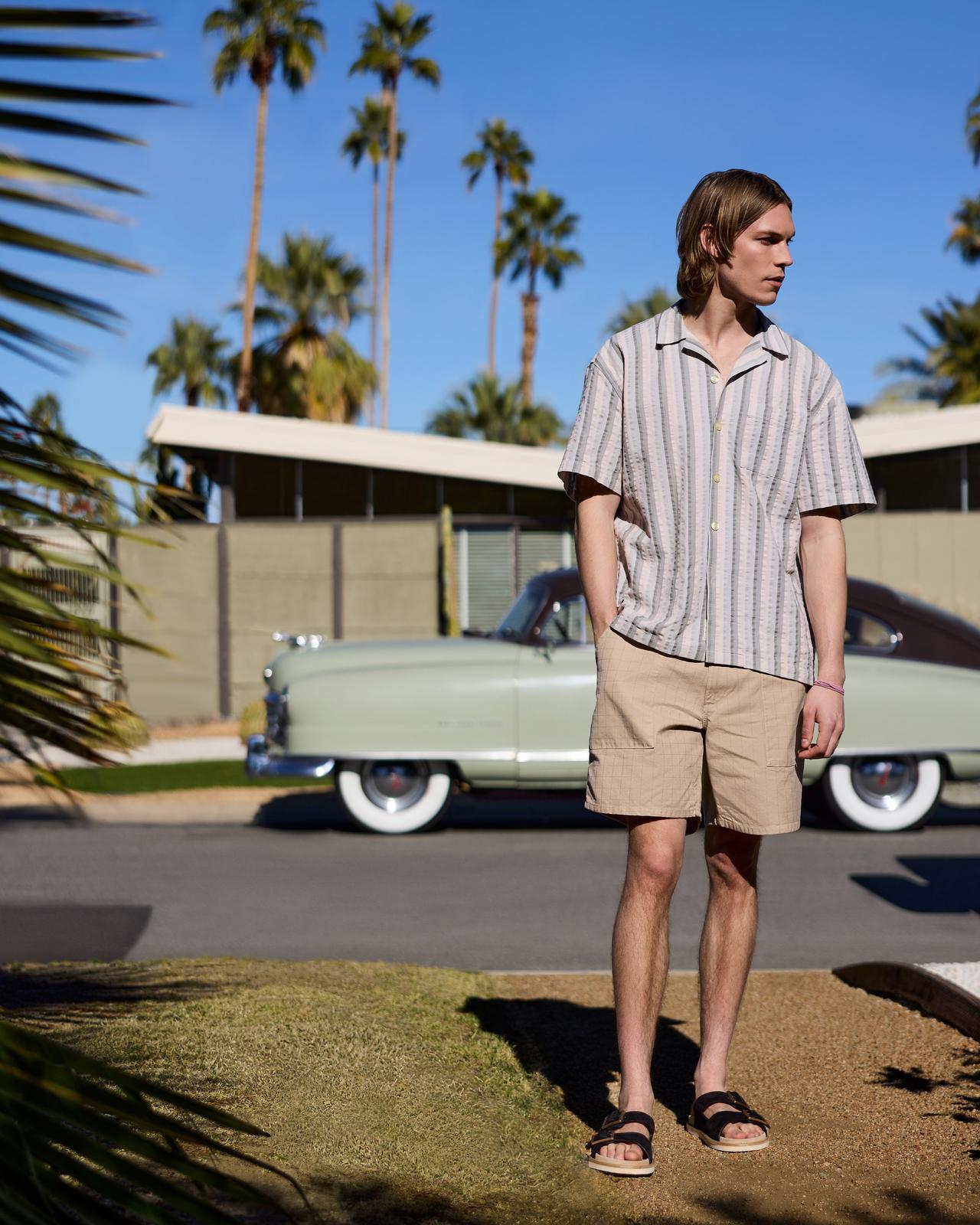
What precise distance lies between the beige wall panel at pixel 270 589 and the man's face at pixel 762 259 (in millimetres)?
16105

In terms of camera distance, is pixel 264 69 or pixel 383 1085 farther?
pixel 264 69

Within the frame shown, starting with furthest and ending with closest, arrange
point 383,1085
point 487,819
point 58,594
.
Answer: point 487,819
point 383,1085
point 58,594

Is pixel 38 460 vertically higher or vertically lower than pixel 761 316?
lower

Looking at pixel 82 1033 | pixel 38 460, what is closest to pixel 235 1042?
pixel 82 1033

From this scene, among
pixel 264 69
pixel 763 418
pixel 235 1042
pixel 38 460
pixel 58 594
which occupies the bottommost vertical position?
pixel 235 1042

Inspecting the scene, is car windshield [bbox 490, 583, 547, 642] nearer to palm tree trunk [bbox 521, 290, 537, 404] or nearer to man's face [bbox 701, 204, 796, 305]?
man's face [bbox 701, 204, 796, 305]

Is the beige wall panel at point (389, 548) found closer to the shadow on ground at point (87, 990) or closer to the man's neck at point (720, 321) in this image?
the shadow on ground at point (87, 990)

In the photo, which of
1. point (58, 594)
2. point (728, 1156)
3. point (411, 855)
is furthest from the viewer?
point (411, 855)

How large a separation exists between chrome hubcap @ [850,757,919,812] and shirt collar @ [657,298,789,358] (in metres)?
6.68

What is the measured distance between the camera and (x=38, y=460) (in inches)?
59.4

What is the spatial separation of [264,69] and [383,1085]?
3089cm

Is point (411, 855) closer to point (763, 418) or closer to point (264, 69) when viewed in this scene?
point (763, 418)

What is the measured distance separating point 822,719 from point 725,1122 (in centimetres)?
88

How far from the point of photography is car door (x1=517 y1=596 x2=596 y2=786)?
30.8 feet
